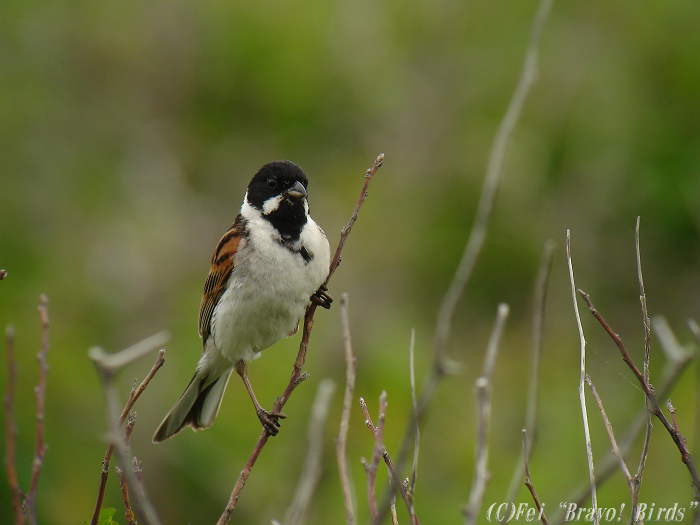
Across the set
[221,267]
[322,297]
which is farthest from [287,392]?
[221,267]

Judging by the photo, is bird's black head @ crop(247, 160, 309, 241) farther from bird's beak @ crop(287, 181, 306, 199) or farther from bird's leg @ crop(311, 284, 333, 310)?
bird's leg @ crop(311, 284, 333, 310)

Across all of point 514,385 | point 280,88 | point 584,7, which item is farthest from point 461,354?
point 584,7

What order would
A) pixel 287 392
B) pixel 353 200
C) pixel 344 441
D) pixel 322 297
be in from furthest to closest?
1. pixel 353 200
2. pixel 322 297
3. pixel 287 392
4. pixel 344 441

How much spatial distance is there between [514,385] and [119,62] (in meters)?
5.02

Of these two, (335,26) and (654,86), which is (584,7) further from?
(335,26)

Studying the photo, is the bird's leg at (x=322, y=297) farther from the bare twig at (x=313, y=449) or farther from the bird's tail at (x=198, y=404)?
the bare twig at (x=313, y=449)

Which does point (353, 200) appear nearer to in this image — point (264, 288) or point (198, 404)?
point (198, 404)

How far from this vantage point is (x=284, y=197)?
3643 mm

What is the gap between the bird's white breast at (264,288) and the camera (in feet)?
11.5

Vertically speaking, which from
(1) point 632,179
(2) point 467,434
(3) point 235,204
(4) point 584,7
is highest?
(4) point 584,7

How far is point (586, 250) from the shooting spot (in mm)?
6906

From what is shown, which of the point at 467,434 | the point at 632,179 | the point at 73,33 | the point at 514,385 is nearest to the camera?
the point at 467,434

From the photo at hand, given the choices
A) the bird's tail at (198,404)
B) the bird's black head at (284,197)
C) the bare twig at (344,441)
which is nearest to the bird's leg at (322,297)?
the bird's black head at (284,197)

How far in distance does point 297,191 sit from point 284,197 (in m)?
0.06
